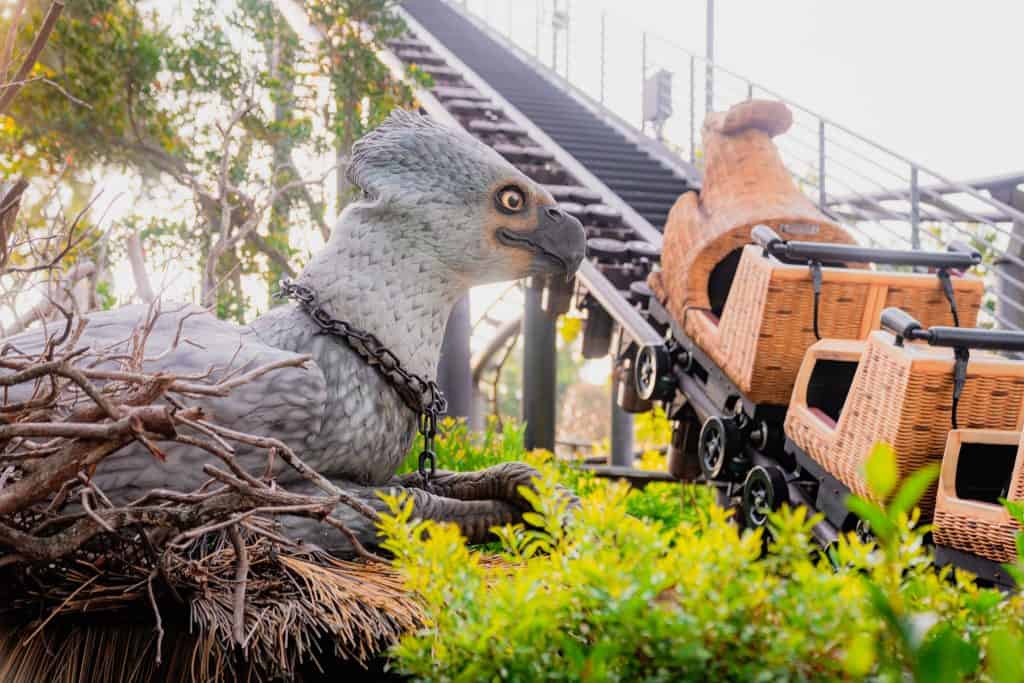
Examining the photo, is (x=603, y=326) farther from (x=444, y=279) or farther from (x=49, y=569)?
(x=49, y=569)

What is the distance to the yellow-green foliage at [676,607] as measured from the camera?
2.26 feet

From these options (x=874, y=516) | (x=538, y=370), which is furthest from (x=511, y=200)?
(x=538, y=370)

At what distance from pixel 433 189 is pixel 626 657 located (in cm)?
113

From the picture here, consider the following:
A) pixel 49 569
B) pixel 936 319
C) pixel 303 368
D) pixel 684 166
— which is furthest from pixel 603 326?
pixel 49 569

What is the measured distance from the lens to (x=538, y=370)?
20.9 ft

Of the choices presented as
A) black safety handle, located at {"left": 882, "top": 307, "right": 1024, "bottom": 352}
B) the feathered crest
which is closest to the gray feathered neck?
the feathered crest

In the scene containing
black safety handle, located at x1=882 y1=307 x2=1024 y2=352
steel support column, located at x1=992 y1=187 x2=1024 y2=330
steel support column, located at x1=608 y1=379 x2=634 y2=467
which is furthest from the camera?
steel support column, located at x1=608 y1=379 x2=634 y2=467

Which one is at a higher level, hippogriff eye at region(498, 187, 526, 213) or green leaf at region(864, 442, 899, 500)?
hippogriff eye at region(498, 187, 526, 213)

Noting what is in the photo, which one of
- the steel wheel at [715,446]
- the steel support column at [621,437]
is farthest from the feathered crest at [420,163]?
the steel support column at [621,437]

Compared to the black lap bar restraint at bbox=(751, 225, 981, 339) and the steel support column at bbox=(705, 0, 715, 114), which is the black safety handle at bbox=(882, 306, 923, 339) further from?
the steel support column at bbox=(705, 0, 715, 114)

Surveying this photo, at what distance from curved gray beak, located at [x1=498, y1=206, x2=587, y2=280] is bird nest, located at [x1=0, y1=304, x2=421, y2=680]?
680 millimetres

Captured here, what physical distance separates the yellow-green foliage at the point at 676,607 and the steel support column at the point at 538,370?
5.22 m

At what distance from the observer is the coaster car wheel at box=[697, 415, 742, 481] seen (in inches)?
135

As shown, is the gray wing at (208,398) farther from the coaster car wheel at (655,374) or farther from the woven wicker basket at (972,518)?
the coaster car wheel at (655,374)
